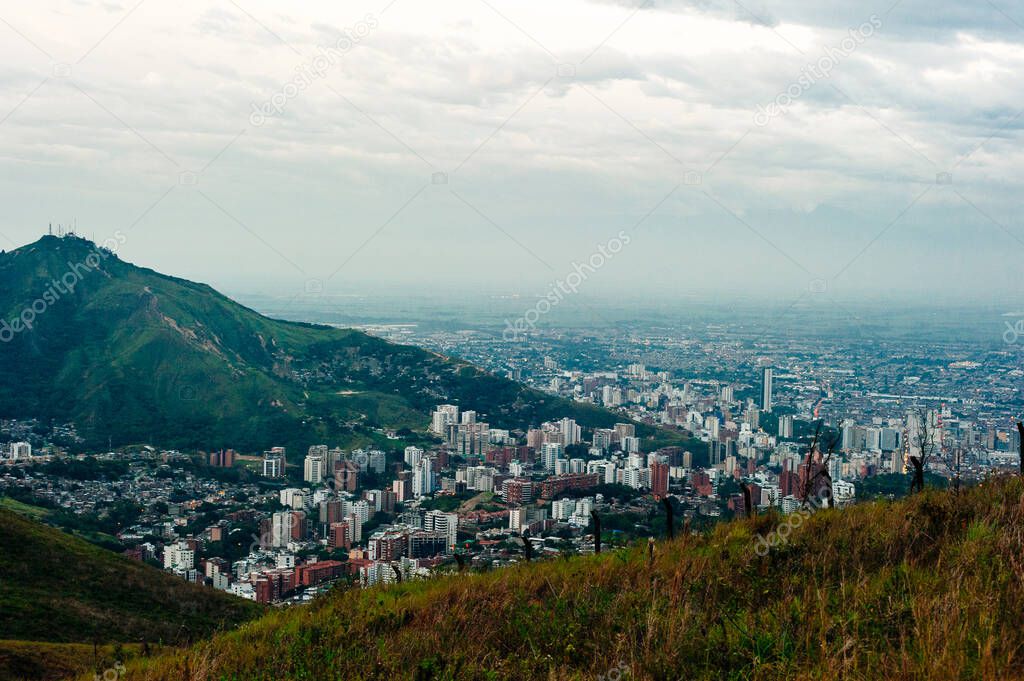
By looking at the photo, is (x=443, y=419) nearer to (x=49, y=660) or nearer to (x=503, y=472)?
(x=503, y=472)

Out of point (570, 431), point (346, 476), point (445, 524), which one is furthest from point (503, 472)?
point (445, 524)

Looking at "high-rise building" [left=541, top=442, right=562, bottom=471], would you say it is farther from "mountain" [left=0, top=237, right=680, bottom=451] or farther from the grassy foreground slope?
Result: the grassy foreground slope

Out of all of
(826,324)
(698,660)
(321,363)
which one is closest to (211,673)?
(698,660)

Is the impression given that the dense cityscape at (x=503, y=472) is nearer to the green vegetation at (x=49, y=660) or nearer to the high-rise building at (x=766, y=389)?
the high-rise building at (x=766, y=389)

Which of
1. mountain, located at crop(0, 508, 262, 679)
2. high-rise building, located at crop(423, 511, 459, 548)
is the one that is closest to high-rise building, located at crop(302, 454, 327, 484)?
high-rise building, located at crop(423, 511, 459, 548)

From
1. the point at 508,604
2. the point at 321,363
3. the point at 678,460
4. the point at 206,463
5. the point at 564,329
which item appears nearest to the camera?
the point at 508,604

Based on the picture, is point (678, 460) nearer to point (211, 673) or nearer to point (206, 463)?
point (206, 463)
